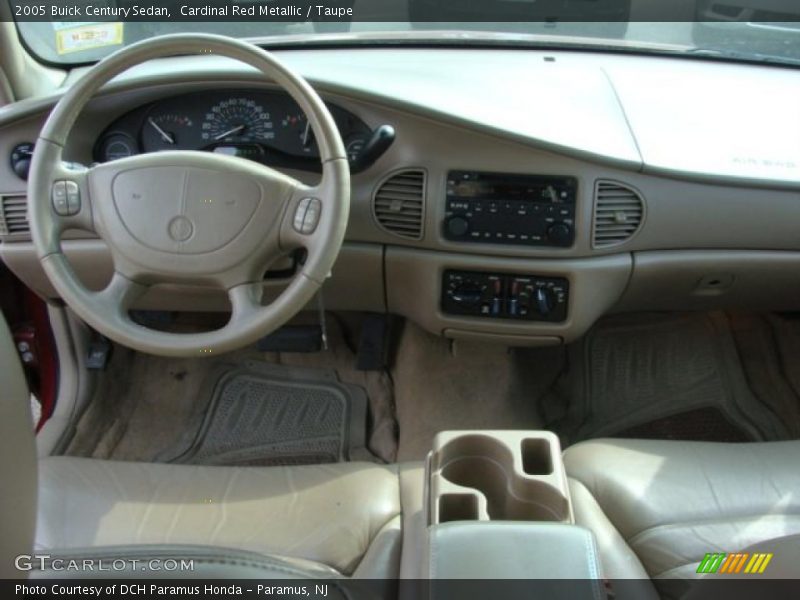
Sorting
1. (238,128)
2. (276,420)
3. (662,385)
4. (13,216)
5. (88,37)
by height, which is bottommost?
(276,420)

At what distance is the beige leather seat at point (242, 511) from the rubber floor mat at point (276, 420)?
551mm

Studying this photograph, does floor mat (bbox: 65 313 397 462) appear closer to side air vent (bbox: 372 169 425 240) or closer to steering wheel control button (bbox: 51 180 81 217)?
side air vent (bbox: 372 169 425 240)

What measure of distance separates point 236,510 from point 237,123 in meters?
0.83

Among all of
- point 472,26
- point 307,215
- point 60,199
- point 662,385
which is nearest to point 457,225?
point 307,215

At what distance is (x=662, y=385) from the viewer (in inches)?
86.0

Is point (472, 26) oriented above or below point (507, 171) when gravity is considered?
above

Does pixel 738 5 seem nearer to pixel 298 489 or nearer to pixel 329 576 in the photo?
pixel 298 489

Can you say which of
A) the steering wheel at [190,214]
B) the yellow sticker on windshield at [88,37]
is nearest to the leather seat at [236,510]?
the steering wheel at [190,214]

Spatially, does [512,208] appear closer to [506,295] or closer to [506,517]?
[506,295]

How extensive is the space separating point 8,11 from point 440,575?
1.64 metres

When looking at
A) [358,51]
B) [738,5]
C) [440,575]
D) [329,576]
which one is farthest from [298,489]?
[738,5]

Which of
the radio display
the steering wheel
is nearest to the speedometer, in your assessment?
the steering wheel

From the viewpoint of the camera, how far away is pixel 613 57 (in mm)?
1985

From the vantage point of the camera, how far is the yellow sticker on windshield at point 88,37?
Answer: 1890mm
